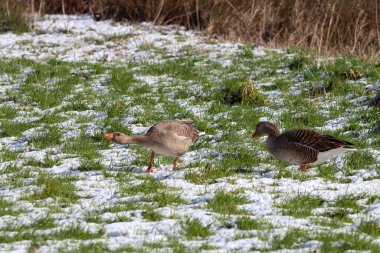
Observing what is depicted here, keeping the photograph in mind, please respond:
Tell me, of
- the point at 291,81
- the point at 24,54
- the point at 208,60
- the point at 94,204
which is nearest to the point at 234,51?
the point at 208,60

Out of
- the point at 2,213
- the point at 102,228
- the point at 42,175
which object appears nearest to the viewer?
the point at 102,228

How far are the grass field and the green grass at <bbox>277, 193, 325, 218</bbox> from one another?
0.08ft

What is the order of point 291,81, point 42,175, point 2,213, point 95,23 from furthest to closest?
point 95,23 < point 291,81 < point 42,175 < point 2,213

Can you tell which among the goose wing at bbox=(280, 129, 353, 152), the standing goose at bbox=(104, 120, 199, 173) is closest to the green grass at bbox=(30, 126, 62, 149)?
the standing goose at bbox=(104, 120, 199, 173)

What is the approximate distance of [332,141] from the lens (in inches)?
381

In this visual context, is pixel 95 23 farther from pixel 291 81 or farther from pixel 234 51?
pixel 291 81

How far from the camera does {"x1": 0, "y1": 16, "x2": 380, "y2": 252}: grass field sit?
281 inches

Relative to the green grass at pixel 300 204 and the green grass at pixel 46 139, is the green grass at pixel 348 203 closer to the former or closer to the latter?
the green grass at pixel 300 204

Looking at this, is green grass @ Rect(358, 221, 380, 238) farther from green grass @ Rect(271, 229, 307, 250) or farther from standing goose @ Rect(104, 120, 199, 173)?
standing goose @ Rect(104, 120, 199, 173)

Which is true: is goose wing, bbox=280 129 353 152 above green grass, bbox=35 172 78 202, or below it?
above

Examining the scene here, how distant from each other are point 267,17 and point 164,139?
14.5 m

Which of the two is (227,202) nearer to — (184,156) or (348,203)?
(348,203)

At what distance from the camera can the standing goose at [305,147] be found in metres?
9.60

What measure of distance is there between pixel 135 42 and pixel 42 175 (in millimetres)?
12622
